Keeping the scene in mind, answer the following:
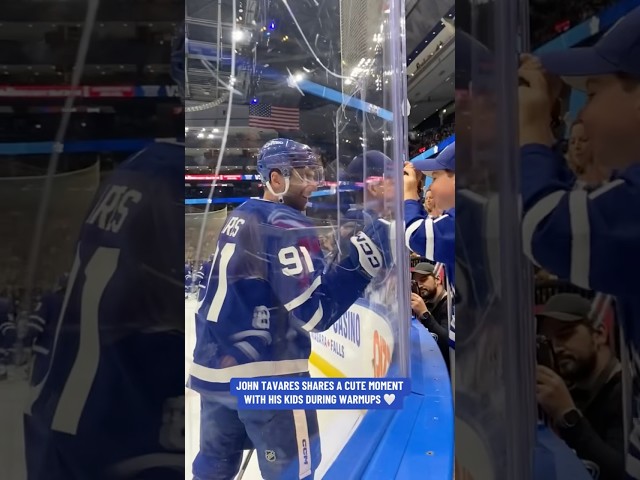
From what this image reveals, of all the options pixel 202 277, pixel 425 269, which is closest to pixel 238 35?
pixel 202 277

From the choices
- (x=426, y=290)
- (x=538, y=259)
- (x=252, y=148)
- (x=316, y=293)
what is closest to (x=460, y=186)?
(x=538, y=259)

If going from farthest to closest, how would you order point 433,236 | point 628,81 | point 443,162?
point 443,162
point 433,236
point 628,81

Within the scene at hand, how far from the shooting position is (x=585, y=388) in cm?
54

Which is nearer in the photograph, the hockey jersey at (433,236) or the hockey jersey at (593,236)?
the hockey jersey at (593,236)

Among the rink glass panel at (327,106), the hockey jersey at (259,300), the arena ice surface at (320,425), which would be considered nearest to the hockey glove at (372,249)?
the rink glass panel at (327,106)

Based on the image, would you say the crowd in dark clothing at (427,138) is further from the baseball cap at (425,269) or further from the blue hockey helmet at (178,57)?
the blue hockey helmet at (178,57)

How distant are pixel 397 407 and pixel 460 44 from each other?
4.13 ft

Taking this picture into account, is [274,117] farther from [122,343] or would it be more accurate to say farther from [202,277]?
Answer: [122,343]

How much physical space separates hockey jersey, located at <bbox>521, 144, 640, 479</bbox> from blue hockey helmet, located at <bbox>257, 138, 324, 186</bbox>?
119cm

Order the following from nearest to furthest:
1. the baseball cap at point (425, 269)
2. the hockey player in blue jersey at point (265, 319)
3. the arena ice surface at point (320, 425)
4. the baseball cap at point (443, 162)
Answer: the hockey player in blue jersey at point (265, 319) → the arena ice surface at point (320, 425) → the baseball cap at point (443, 162) → the baseball cap at point (425, 269)

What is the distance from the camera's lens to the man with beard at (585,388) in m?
0.54

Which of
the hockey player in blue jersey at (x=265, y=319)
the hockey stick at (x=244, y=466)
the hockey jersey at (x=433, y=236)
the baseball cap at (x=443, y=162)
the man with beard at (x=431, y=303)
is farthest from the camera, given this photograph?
the man with beard at (x=431, y=303)

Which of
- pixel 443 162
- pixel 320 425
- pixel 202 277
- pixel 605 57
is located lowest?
pixel 320 425

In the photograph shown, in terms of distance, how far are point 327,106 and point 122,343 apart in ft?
4.43
